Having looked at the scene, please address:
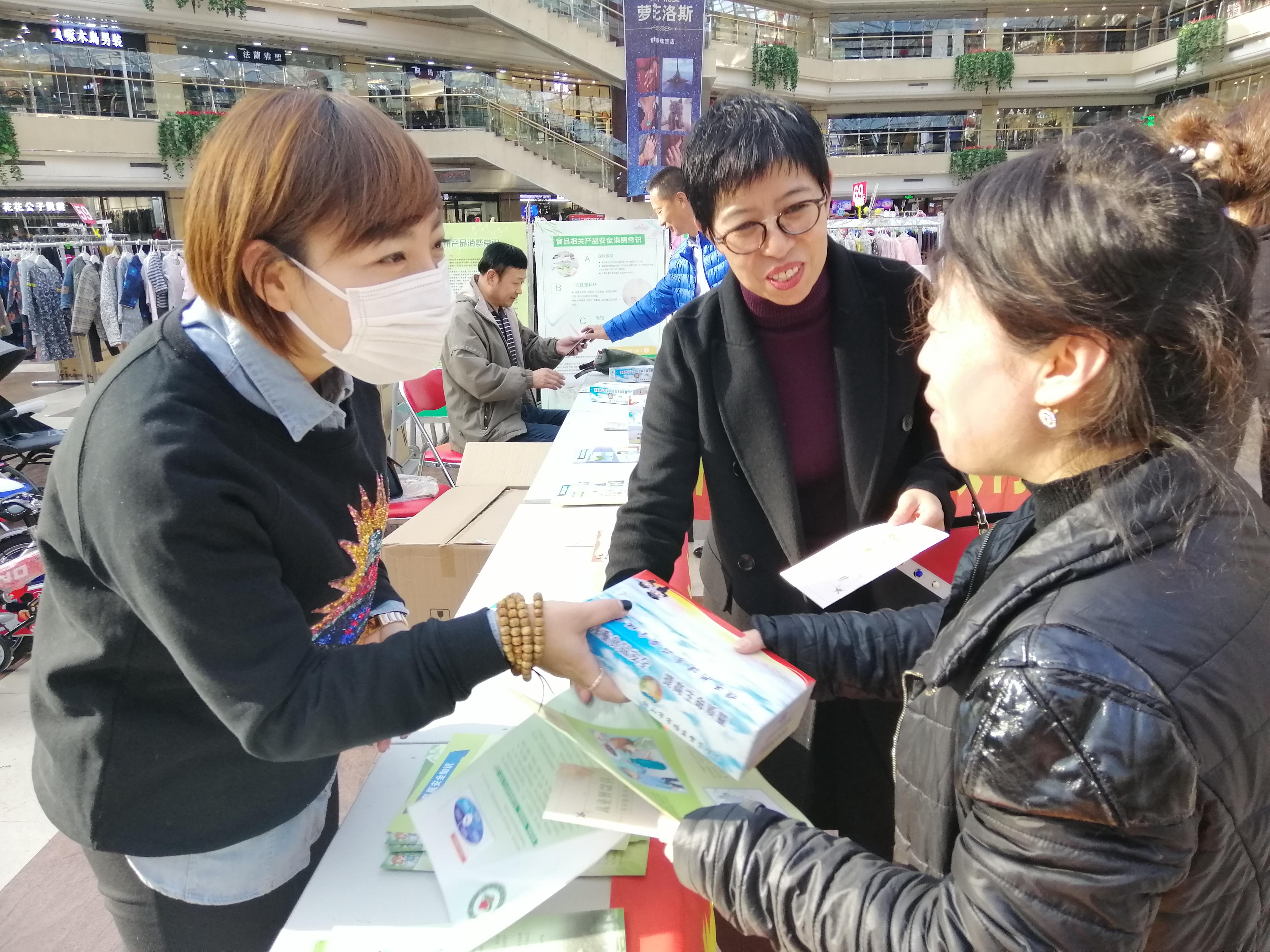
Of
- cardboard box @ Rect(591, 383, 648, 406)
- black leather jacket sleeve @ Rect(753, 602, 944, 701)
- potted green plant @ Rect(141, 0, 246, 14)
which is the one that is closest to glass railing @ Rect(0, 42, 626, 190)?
potted green plant @ Rect(141, 0, 246, 14)

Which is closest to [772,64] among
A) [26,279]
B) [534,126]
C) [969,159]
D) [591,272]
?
[969,159]

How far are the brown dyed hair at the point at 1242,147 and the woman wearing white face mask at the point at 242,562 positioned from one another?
5.29 feet

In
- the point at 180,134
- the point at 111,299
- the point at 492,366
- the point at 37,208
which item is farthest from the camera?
the point at 180,134

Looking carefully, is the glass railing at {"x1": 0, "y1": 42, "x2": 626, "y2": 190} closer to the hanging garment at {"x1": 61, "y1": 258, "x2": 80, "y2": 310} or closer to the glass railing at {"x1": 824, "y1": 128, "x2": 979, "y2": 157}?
the hanging garment at {"x1": 61, "y1": 258, "x2": 80, "y2": 310}

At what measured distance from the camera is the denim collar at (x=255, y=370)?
906mm

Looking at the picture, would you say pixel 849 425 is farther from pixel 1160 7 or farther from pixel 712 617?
pixel 1160 7

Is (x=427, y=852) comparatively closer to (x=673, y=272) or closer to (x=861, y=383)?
(x=861, y=383)

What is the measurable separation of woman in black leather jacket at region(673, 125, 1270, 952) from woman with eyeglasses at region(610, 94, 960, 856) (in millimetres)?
644

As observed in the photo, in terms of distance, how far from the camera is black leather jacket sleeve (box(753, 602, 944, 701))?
3.75 ft

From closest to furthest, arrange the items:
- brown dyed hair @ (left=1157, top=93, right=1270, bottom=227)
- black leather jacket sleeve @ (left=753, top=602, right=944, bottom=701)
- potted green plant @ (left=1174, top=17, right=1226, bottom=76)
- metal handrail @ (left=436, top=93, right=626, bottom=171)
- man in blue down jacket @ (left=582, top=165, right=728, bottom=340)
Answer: black leather jacket sleeve @ (left=753, top=602, right=944, bottom=701) < brown dyed hair @ (left=1157, top=93, right=1270, bottom=227) < man in blue down jacket @ (left=582, top=165, right=728, bottom=340) < metal handrail @ (left=436, top=93, right=626, bottom=171) < potted green plant @ (left=1174, top=17, right=1226, bottom=76)

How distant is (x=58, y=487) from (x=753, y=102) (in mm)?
1249

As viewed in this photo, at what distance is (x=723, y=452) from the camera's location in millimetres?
1523

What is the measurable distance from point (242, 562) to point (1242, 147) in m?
2.05

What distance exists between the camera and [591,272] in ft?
20.5
